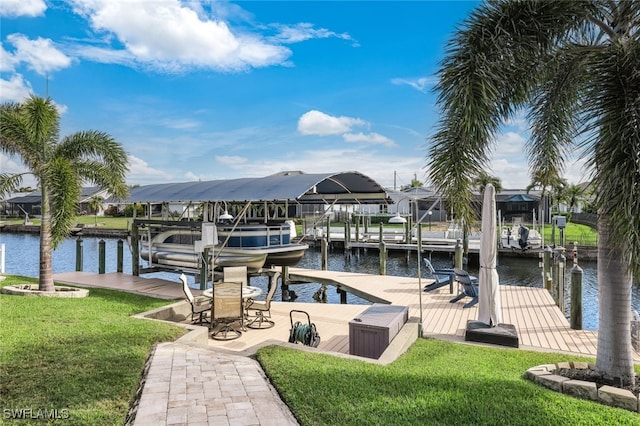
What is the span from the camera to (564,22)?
4.60m

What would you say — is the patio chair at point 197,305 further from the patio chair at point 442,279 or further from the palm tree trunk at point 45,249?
the patio chair at point 442,279

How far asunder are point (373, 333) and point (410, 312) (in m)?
3.65

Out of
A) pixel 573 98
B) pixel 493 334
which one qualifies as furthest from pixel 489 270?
pixel 573 98

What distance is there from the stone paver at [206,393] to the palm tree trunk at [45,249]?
6.02m

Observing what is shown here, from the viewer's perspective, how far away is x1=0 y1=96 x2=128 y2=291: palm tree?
29.7 feet

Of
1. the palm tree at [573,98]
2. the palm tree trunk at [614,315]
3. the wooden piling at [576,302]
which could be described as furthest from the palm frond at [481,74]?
the wooden piling at [576,302]

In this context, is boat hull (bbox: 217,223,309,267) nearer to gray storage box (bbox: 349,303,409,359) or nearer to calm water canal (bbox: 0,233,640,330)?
calm water canal (bbox: 0,233,640,330)

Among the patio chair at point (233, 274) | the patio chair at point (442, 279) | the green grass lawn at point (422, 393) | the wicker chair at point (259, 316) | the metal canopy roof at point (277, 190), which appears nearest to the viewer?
the green grass lawn at point (422, 393)

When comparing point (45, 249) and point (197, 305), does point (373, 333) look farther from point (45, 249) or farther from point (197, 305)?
point (45, 249)

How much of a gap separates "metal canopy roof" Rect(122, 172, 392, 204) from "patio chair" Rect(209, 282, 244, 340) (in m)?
3.25

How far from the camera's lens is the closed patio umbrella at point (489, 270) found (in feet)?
21.7

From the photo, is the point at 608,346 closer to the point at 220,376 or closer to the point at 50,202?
the point at 220,376

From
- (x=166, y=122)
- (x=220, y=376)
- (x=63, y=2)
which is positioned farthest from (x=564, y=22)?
(x=166, y=122)

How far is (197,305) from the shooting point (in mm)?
8266
